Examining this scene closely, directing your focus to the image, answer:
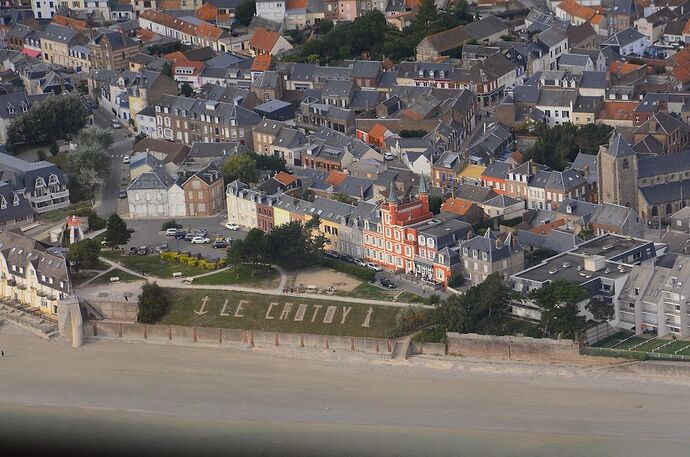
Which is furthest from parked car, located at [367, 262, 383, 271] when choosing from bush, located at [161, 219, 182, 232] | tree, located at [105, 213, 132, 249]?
tree, located at [105, 213, 132, 249]

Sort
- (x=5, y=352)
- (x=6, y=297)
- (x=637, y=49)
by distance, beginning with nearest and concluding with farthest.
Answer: (x=5, y=352) < (x=6, y=297) < (x=637, y=49)

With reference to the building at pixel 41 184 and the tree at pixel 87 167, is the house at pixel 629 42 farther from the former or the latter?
the building at pixel 41 184

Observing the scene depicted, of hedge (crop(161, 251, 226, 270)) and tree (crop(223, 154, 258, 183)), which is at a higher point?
tree (crop(223, 154, 258, 183))

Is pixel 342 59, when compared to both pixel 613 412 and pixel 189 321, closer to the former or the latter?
pixel 189 321

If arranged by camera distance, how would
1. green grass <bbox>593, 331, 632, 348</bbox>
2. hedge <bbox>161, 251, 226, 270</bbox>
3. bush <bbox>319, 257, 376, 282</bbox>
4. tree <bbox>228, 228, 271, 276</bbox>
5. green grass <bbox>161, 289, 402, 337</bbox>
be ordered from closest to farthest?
1. green grass <bbox>593, 331, 632, 348</bbox>
2. green grass <bbox>161, 289, 402, 337</bbox>
3. bush <bbox>319, 257, 376, 282</bbox>
4. tree <bbox>228, 228, 271, 276</bbox>
5. hedge <bbox>161, 251, 226, 270</bbox>

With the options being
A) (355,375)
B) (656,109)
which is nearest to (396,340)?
(355,375)

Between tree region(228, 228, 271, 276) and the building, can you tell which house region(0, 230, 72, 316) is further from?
the building
